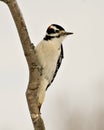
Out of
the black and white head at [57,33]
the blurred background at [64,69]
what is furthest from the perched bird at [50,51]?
the blurred background at [64,69]

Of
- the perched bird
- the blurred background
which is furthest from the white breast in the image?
the blurred background

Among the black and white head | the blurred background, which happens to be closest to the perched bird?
the black and white head

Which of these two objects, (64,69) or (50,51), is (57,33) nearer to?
(50,51)

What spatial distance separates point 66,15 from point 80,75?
207 millimetres

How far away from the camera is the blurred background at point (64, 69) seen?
1.14 metres

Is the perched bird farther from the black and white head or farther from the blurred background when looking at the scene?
the blurred background

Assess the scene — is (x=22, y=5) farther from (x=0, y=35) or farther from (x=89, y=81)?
(x=89, y=81)

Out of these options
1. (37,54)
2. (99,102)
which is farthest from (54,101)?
(37,54)

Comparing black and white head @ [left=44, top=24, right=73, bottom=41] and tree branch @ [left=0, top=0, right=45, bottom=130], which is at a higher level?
black and white head @ [left=44, top=24, right=73, bottom=41]

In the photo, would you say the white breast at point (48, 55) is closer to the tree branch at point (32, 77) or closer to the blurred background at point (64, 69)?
the tree branch at point (32, 77)

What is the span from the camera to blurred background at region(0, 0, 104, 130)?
1140 mm

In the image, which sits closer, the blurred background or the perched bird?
the perched bird

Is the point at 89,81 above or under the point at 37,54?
under

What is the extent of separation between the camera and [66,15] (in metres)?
1.18
